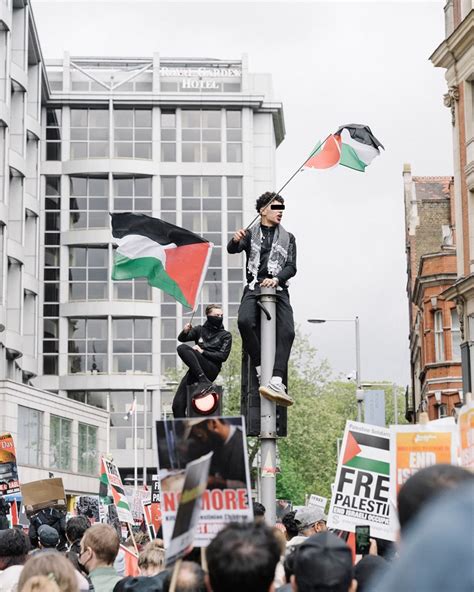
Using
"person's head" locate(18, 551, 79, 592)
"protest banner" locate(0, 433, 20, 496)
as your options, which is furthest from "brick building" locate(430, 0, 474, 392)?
"person's head" locate(18, 551, 79, 592)

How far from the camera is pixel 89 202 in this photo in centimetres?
8162

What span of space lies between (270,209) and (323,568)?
6.68m

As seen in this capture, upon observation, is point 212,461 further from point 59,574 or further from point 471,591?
point 471,591

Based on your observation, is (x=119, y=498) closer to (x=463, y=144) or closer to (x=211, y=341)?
(x=211, y=341)

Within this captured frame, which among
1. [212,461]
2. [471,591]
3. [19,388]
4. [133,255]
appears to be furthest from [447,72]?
[471,591]

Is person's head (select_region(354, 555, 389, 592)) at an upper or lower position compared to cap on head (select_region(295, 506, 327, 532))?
upper

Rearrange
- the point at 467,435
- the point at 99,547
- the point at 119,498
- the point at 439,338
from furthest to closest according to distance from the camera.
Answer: the point at 439,338 → the point at 119,498 → the point at 99,547 → the point at 467,435

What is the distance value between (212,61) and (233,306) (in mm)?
17685

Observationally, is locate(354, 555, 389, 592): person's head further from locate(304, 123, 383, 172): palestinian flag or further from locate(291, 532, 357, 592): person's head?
locate(304, 123, 383, 172): palestinian flag

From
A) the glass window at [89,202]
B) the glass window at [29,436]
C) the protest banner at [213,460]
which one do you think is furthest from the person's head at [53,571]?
the glass window at [89,202]

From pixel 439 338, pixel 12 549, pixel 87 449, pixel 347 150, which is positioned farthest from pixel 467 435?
pixel 87 449

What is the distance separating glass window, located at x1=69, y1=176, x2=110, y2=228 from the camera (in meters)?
81.3

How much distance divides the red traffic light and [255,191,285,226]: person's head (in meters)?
1.59

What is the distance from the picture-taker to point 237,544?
359 centimetres
